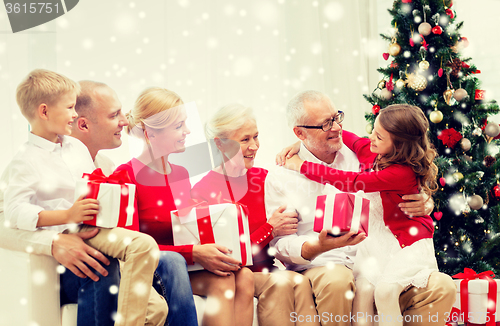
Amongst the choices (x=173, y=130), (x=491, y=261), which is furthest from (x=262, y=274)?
(x=491, y=261)

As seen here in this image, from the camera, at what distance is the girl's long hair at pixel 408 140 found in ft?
6.28

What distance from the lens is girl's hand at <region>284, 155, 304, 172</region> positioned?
2.06 metres

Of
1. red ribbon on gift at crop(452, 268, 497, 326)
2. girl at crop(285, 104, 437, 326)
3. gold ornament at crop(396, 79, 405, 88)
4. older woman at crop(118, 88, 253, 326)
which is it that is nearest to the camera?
older woman at crop(118, 88, 253, 326)

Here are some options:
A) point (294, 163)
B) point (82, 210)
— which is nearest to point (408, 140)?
point (294, 163)

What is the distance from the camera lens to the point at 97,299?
150 cm

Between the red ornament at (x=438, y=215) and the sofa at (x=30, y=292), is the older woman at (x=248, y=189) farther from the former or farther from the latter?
the red ornament at (x=438, y=215)

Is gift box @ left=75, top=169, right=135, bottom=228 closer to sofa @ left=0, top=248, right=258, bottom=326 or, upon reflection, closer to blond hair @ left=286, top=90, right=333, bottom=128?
sofa @ left=0, top=248, right=258, bottom=326

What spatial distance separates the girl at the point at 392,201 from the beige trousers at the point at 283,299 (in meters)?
0.20

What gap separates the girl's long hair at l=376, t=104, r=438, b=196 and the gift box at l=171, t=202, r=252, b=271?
2.27ft

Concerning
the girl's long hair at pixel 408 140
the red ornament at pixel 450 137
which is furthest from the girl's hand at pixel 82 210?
the red ornament at pixel 450 137

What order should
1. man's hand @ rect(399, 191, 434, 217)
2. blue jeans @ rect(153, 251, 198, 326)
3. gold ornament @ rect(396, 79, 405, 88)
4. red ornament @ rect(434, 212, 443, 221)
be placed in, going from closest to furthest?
blue jeans @ rect(153, 251, 198, 326) < man's hand @ rect(399, 191, 434, 217) < red ornament @ rect(434, 212, 443, 221) < gold ornament @ rect(396, 79, 405, 88)

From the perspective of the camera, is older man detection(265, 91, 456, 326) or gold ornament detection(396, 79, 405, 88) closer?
older man detection(265, 91, 456, 326)

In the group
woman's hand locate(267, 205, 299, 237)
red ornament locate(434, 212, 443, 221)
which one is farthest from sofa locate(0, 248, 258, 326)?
red ornament locate(434, 212, 443, 221)

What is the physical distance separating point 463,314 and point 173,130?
5.59 feet
